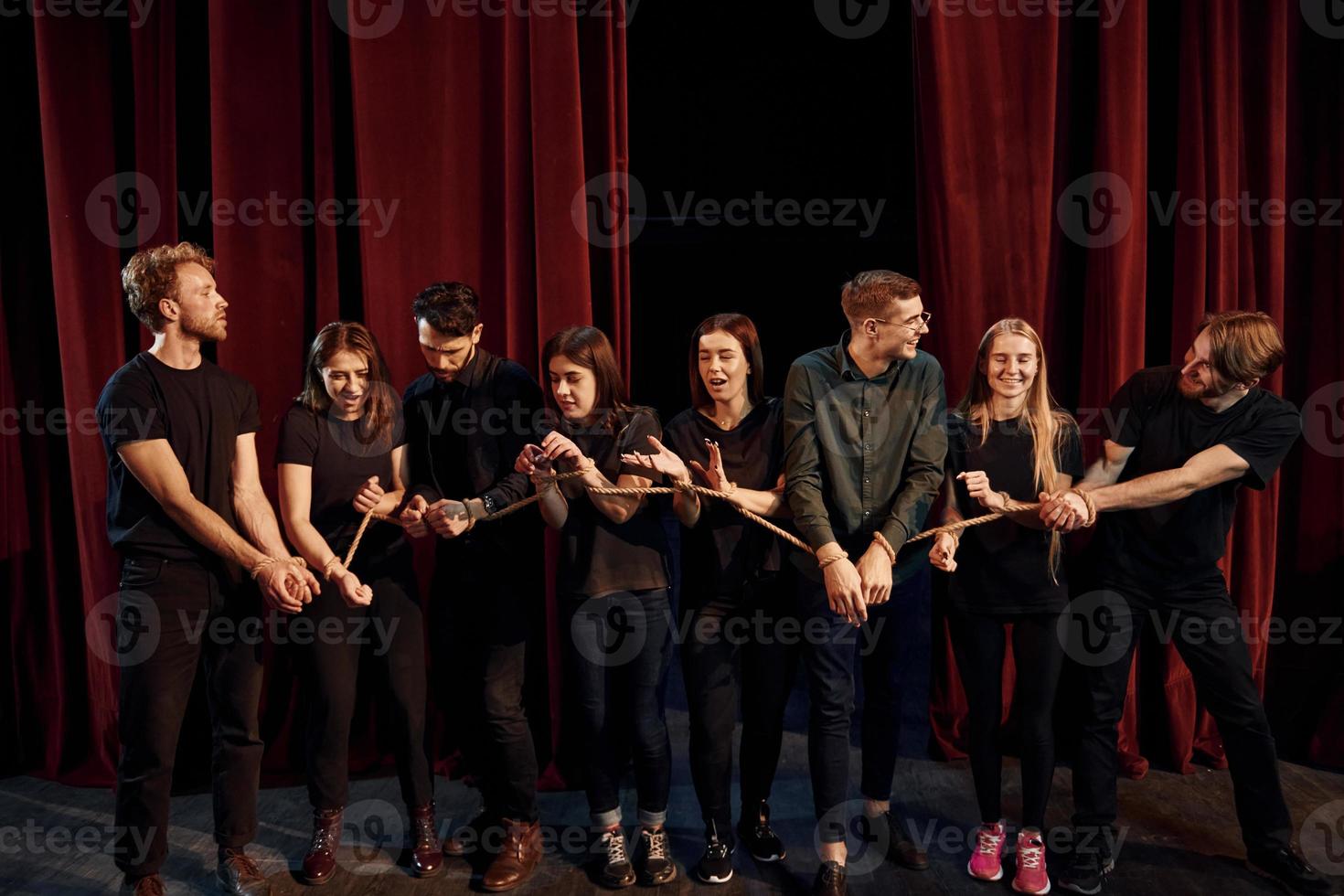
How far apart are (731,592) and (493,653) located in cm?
66

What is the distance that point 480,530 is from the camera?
256cm

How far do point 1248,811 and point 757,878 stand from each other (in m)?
1.34

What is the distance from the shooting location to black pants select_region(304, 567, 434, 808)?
2.45m

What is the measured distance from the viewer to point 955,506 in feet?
8.20

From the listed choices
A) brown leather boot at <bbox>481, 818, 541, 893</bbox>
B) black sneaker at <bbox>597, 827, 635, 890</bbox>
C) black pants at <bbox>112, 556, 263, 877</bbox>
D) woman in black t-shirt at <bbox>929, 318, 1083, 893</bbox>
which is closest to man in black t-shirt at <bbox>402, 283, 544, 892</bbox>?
brown leather boot at <bbox>481, 818, 541, 893</bbox>

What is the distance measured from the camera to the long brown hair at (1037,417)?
8.01 ft

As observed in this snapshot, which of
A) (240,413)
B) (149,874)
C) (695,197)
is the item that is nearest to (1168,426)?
(695,197)

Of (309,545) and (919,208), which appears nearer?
(309,545)

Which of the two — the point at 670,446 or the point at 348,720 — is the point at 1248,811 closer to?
the point at 670,446
